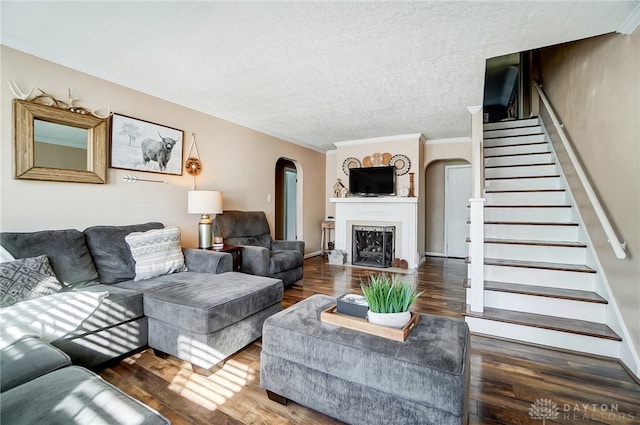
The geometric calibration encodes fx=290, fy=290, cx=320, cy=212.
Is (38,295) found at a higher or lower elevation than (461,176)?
lower

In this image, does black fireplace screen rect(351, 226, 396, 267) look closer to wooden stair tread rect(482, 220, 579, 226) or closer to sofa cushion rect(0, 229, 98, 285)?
wooden stair tread rect(482, 220, 579, 226)

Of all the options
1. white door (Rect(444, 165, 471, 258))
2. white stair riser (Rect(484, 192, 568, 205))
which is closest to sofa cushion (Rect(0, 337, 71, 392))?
white stair riser (Rect(484, 192, 568, 205))

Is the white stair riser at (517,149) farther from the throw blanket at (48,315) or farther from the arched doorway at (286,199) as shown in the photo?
the throw blanket at (48,315)

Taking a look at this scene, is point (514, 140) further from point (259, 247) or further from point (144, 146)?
point (144, 146)

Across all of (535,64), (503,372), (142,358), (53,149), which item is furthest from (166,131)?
(535,64)

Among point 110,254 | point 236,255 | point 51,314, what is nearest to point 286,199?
point 236,255

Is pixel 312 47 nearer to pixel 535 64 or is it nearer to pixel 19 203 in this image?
pixel 19 203

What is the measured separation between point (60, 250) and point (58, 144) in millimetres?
920

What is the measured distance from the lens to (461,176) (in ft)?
19.3

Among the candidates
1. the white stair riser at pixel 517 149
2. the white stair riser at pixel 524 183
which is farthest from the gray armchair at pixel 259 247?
the white stair riser at pixel 517 149

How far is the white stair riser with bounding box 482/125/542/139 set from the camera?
426 centimetres

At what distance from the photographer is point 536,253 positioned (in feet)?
9.28

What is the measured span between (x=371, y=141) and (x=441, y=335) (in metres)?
4.39

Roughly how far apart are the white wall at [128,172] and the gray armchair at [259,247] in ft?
0.91
